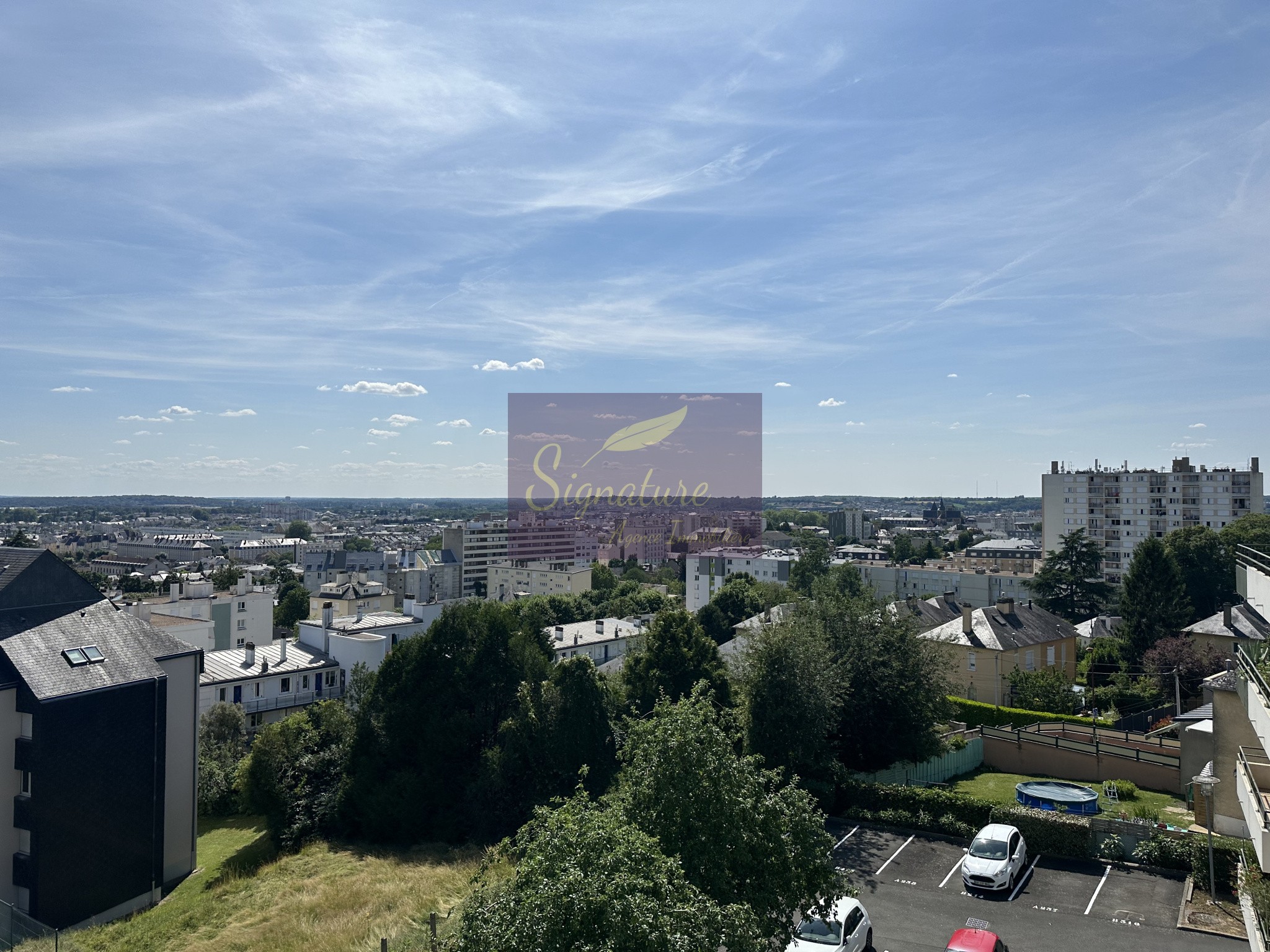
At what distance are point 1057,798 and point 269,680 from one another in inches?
1555

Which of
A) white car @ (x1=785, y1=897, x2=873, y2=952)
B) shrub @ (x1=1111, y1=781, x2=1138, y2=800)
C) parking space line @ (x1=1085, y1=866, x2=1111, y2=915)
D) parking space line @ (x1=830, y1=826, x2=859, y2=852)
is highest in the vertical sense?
white car @ (x1=785, y1=897, x2=873, y2=952)

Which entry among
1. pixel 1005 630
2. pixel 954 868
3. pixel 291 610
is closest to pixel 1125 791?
pixel 954 868

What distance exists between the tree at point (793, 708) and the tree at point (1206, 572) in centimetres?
Answer: 4919

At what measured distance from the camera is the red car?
14.0m

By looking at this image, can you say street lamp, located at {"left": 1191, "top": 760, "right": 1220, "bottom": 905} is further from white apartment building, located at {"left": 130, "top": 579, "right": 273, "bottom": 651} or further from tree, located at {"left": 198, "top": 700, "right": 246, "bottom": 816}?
white apartment building, located at {"left": 130, "top": 579, "right": 273, "bottom": 651}

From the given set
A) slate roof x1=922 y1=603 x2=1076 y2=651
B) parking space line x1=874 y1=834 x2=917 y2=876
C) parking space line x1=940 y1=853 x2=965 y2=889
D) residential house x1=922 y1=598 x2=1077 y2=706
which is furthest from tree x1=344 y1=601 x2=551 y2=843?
slate roof x1=922 y1=603 x2=1076 y2=651

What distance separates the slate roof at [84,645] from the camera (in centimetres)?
2225

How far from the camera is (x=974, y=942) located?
559 inches

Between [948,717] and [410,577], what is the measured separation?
100 metres

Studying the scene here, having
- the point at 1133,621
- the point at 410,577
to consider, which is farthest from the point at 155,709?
the point at 410,577

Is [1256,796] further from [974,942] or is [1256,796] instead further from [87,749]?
[87,749]

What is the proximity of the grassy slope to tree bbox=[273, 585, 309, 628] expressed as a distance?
5883 cm

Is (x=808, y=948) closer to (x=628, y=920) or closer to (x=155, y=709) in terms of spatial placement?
(x=628, y=920)

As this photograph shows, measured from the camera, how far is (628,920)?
26.6 feet
